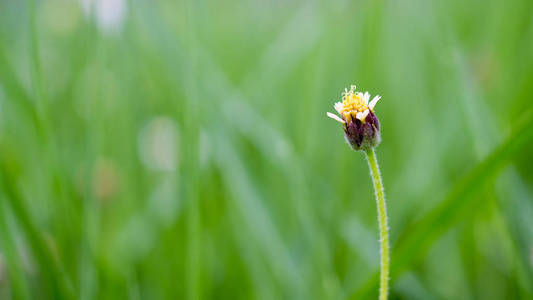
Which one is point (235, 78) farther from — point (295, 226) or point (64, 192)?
point (64, 192)

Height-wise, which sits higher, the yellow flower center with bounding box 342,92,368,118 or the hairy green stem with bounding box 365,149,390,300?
the yellow flower center with bounding box 342,92,368,118

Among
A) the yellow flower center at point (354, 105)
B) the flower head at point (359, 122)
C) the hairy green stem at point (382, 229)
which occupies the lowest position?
the hairy green stem at point (382, 229)

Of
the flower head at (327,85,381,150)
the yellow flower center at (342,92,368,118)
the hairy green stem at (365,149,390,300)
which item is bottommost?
the hairy green stem at (365,149,390,300)

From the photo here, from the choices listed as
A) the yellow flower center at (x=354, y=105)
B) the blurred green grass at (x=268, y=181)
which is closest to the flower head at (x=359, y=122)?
the yellow flower center at (x=354, y=105)

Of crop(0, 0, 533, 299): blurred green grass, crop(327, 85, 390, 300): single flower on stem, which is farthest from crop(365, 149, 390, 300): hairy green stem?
crop(0, 0, 533, 299): blurred green grass

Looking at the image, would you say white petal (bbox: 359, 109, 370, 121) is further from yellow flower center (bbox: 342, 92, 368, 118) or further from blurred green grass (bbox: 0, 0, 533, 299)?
blurred green grass (bbox: 0, 0, 533, 299)

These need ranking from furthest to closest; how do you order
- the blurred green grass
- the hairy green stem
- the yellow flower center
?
the blurred green grass → the yellow flower center → the hairy green stem

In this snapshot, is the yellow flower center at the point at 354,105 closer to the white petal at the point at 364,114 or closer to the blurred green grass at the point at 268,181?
the white petal at the point at 364,114
